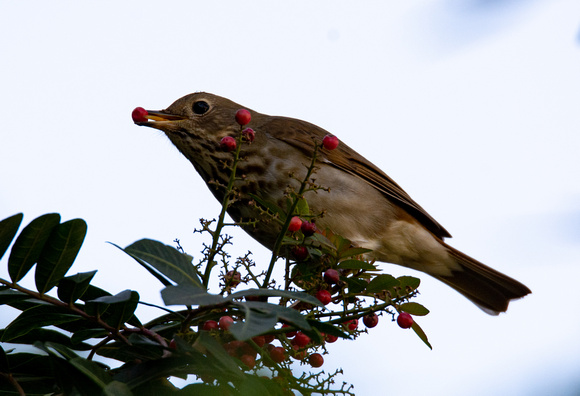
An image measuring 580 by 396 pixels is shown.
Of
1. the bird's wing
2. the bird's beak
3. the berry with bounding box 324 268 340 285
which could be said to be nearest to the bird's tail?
the bird's wing

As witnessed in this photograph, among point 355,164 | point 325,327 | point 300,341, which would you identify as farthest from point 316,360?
point 355,164

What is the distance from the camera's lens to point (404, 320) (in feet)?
6.47

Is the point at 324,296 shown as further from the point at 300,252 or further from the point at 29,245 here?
the point at 29,245

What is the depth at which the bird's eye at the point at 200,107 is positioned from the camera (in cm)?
456

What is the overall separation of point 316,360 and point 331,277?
0.83 feet

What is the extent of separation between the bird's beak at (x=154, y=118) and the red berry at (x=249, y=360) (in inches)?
90.3

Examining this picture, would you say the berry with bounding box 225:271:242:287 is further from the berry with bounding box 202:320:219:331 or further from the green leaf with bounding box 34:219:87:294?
the green leaf with bounding box 34:219:87:294

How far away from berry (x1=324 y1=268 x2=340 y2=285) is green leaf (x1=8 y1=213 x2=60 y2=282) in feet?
2.84

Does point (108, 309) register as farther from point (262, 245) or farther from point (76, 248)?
point (262, 245)

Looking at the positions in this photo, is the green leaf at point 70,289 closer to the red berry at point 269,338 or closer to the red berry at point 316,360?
the red berry at point 269,338

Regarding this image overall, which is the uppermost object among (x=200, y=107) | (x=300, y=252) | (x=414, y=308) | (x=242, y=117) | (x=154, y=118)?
(x=200, y=107)

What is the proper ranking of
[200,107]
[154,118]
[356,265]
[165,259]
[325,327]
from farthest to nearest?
[200,107] → [154,118] → [356,265] → [325,327] → [165,259]

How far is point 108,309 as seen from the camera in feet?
5.09

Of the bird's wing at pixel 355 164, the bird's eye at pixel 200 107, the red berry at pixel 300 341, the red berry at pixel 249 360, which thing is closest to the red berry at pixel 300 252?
the red berry at pixel 300 341
